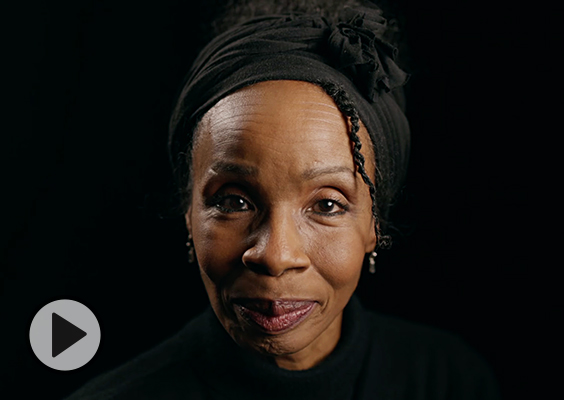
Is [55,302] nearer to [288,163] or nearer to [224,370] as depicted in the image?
[224,370]

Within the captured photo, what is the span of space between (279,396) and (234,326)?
27 centimetres

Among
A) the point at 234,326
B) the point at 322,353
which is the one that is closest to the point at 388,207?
the point at 322,353

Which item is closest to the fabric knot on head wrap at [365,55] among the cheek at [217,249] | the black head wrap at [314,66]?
the black head wrap at [314,66]

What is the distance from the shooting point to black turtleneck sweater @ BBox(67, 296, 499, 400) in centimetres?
201

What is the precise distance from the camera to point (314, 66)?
1.90 m

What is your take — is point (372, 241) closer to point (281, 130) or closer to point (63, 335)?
point (281, 130)

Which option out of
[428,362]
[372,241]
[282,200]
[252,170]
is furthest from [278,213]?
[428,362]

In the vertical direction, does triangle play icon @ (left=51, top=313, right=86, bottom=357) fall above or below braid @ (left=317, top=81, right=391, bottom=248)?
below

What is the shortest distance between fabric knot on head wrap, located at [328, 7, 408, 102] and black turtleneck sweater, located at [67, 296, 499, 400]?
80cm

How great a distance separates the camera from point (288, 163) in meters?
1.77

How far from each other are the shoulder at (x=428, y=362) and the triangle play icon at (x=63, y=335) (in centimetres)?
112

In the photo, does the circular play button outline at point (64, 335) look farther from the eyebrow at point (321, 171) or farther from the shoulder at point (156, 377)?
the eyebrow at point (321, 171)

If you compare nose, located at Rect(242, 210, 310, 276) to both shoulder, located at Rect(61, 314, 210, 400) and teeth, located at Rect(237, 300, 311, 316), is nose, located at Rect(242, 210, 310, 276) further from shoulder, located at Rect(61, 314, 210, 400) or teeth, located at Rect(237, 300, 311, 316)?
shoulder, located at Rect(61, 314, 210, 400)

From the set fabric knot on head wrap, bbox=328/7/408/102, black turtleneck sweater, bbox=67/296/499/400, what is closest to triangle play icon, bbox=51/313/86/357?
black turtleneck sweater, bbox=67/296/499/400
